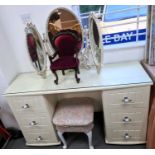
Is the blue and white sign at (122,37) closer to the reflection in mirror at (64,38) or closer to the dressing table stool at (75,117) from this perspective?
the reflection in mirror at (64,38)

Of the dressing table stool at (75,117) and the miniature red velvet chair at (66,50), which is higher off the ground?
the miniature red velvet chair at (66,50)

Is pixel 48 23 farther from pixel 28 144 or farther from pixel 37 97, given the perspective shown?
pixel 28 144

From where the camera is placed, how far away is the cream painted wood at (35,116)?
4.65 ft

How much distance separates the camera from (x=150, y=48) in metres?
1.40

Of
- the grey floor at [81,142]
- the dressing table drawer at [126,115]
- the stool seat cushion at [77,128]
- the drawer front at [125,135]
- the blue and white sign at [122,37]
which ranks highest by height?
the blue and white sign at [122,37]

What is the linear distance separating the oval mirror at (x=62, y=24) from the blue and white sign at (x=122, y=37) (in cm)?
33

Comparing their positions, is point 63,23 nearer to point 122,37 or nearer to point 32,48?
point 32,48

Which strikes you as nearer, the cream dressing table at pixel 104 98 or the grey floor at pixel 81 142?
the cream dressing table at pixel 104 98

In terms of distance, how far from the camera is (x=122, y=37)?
1.59 m

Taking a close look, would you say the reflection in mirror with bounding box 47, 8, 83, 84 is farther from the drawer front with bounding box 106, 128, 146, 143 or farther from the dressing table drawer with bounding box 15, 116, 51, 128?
the drawer front with bounding box 106, 128, 146, 143

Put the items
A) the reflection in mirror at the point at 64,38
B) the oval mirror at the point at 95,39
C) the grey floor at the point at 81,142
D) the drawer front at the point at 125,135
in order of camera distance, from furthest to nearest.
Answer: the grey floor at the point at 81,142, the drawer front at the point at 125,135, the reflection in mirror at the point at 64,38, the oval mirror at the point at 95,39

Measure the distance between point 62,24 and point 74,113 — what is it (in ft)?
2.72

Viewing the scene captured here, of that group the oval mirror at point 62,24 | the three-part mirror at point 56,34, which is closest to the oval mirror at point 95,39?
the three-part mirror at point 56,34
